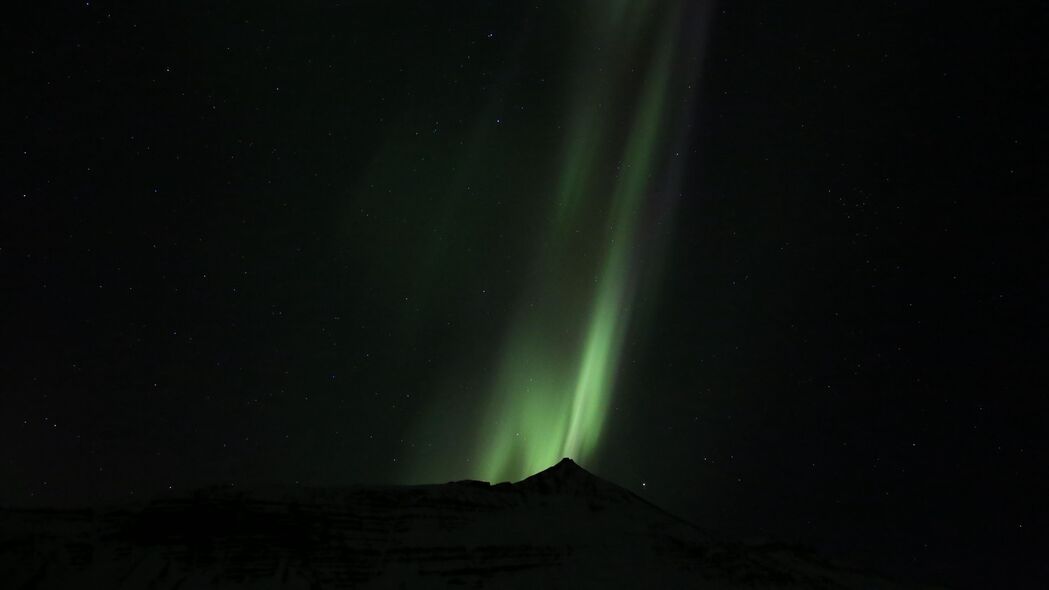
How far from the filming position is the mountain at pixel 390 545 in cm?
3053

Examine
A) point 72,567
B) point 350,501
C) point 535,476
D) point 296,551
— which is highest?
point 535,476

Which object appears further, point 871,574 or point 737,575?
point 871,574

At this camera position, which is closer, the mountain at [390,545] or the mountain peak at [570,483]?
Answer: the mountain at [390,545]

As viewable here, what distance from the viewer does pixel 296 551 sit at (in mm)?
33219

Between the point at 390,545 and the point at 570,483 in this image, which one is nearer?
the point at 390,545

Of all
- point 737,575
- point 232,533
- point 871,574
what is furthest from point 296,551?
point 871,574

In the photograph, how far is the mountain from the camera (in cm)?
3053

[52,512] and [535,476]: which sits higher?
[535,476]

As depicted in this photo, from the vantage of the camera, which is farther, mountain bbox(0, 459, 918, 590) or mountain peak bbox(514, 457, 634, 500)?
mountain peak bbox(514, 457, 634, 500)

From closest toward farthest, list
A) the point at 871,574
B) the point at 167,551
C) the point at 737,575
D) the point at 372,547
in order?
the point at 167,551, the point at 372,547, the point at 737,575, the point at 871,574

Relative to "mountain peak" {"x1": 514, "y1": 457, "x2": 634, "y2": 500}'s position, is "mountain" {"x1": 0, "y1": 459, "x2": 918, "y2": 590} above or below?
below

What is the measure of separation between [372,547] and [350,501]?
3.97 meters

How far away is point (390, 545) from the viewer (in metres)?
34.9

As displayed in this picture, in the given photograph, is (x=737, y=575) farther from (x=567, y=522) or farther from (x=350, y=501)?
(x=350, y=501)
